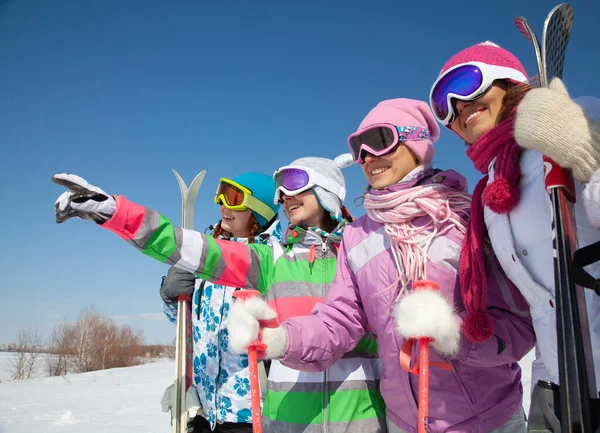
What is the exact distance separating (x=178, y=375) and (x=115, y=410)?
8.59m

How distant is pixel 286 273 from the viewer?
2.51 metres

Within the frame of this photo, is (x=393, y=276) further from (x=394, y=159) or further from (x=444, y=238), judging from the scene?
(x=394, y=159)

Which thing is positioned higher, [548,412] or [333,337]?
[333,337]

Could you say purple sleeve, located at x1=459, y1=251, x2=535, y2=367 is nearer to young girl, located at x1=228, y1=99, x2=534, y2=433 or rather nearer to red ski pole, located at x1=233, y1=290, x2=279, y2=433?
young girl, located at x1=228, y1=99, x2=534, y2=433

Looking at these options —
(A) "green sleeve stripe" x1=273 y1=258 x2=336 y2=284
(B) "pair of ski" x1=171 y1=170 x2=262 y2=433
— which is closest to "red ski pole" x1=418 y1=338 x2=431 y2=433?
(A) "green sleeve stripe" x1=273 y1=258 x2=336 y2=284

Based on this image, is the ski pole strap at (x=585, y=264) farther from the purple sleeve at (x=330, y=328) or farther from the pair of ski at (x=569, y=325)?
the purple sleeve at (x=330, y=328)

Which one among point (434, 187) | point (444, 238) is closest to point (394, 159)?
point (434, 187)

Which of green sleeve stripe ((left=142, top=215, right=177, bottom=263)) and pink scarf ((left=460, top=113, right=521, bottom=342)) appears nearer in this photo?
pink scarf ((left=460, top=113, right=521, bottom=342))

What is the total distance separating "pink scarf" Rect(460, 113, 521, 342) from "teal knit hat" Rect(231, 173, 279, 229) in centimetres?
198

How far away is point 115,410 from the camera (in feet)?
35.4

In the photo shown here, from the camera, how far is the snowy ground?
8633 mm

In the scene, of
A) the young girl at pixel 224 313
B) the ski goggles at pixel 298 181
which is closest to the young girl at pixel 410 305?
the ski goggles at pixel 298 181

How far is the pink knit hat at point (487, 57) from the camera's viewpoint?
6.06 ft

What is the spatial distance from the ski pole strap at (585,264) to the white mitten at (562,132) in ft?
0.57
